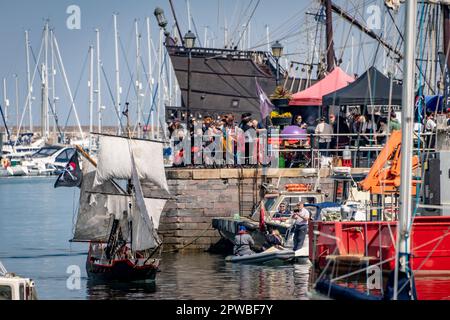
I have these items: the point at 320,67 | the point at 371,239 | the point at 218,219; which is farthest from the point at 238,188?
the point at 320,67

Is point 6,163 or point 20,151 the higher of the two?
point 20,151

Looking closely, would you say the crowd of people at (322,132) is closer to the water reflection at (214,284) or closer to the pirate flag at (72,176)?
the pirate flag at (72,176)

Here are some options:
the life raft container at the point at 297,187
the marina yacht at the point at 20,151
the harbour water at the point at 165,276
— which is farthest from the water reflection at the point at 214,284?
the marina yacht at the point at 20,151

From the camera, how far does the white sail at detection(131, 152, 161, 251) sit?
38406 mm

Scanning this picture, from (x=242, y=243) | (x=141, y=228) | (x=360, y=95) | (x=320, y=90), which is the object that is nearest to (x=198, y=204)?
(x=242, y=243)

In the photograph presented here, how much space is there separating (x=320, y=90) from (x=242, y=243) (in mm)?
12225

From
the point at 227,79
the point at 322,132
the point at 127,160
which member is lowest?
the point at 127,160

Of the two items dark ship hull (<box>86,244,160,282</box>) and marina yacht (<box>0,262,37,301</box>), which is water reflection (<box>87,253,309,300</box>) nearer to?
dark ship hull (<box>86,244,160,282</box>)

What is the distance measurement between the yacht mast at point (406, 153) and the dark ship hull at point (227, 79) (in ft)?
129

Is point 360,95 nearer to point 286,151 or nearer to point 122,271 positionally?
point 286,151

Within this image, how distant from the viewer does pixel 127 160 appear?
4138cm

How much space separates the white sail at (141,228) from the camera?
3841cm

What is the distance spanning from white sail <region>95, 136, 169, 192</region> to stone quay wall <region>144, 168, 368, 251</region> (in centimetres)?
163
